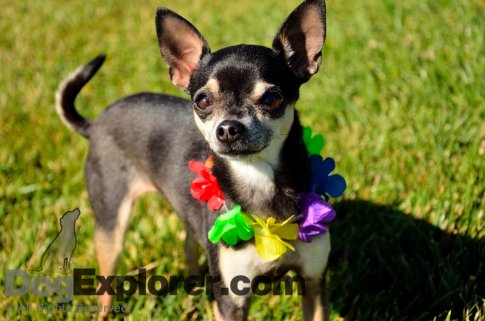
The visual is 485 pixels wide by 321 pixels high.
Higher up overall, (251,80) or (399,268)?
(251,80)

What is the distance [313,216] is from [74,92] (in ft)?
7.08

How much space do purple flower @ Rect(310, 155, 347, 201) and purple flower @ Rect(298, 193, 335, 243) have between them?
0.31 feet

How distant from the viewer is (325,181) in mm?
3318

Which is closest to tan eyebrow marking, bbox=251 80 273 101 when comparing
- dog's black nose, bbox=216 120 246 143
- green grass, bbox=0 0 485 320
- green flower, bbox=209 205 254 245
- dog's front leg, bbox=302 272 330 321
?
dog's black nose, bbox=216 120 246 143

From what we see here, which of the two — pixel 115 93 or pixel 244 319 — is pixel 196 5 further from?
pixel 244 319

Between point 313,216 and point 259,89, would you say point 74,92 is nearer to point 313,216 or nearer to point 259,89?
point 259,89

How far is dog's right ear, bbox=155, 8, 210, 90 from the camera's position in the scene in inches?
133

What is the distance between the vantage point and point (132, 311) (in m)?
4.07

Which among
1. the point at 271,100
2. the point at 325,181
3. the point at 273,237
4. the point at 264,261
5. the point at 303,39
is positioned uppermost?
the point at 303,39

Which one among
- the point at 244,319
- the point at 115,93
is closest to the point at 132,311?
the point at 244,319

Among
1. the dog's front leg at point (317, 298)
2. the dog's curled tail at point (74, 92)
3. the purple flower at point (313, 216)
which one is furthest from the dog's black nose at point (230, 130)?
the dog's curled tail at point (74, 92)

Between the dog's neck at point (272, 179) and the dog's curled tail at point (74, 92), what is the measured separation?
1.47m

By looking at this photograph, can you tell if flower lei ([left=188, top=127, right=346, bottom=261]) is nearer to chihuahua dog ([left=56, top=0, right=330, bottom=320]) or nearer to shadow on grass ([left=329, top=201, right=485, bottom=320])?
chihuahua dog ([left=56, top=0, right=330, bottom=320])

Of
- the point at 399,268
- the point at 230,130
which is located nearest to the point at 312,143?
the point at 230,130
